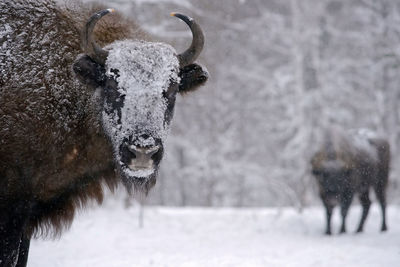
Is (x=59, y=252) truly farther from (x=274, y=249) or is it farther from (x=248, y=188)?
(x=248, y=188)

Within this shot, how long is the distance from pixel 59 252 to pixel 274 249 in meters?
3.83

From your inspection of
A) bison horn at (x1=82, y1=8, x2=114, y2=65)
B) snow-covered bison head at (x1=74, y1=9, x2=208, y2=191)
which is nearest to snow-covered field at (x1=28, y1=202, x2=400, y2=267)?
snow-covered bison head at (x1=74, y1=9, x2=208, y2=191)

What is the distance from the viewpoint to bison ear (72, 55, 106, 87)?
439cm

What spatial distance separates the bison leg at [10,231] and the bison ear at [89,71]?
4.76 ft

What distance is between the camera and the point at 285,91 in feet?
65.1

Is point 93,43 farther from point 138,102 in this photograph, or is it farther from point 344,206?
point 344,206

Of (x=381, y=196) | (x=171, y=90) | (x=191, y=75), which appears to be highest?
(x=191, y=75)

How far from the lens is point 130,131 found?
4.07 m

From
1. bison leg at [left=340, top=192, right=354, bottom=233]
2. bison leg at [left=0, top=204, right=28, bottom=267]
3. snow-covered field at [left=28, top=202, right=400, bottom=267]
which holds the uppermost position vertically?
bison leg at [left=0, top=204, right=28, bottom=267]

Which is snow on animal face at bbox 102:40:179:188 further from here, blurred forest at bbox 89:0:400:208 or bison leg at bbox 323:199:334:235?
blurred forest at bbox 89:0:400:208

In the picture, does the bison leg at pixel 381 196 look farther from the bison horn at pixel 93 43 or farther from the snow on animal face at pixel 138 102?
the bison horn at pixel 93 43

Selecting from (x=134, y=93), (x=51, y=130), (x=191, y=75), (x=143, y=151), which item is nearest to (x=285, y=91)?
(x=191, y=75)

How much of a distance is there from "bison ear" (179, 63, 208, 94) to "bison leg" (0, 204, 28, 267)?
216 centimetres

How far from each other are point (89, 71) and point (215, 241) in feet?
17.0
